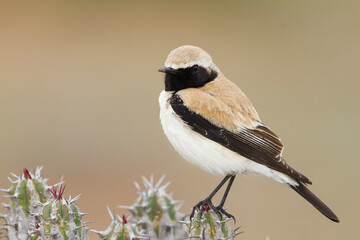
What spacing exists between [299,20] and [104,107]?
409cm

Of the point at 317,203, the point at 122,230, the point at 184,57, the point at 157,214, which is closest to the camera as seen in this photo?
the point at 122,230

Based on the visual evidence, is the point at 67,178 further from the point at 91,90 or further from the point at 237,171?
the point at 237,171

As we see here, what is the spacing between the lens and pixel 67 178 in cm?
872

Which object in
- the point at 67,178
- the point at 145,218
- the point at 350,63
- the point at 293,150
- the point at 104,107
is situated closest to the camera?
the point at 145,218

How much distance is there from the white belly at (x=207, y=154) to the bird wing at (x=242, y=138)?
0.12ft

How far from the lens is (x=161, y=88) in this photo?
1148 centimetres

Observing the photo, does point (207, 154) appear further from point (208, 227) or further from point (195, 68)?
point (208, 227)

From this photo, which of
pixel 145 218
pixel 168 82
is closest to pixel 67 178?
pixel 168 82

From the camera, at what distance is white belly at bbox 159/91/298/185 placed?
162 inches

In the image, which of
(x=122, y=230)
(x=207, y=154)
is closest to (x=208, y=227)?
(x=122, y=230)

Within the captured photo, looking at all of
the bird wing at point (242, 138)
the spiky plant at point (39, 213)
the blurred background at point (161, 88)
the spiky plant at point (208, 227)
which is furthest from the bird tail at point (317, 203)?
the blurred background at point (161, 88)

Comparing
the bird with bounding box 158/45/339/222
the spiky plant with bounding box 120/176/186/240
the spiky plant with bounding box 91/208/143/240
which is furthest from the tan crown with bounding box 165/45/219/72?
the spiky plant with bounding box 91/208/143/240

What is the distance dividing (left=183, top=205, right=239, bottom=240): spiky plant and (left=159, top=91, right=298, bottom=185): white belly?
633mm

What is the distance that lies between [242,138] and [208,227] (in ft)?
2.62
